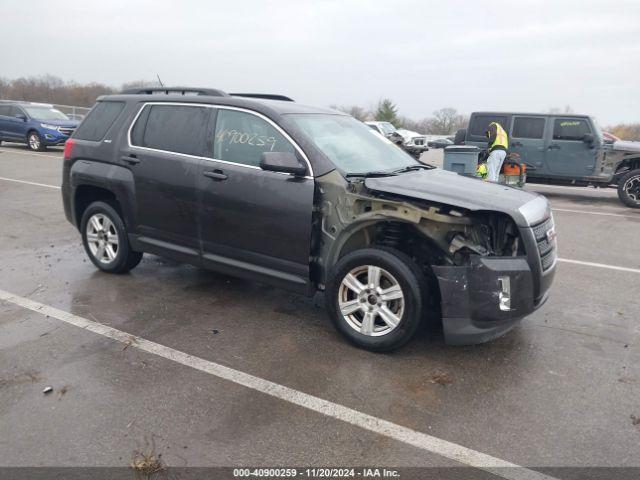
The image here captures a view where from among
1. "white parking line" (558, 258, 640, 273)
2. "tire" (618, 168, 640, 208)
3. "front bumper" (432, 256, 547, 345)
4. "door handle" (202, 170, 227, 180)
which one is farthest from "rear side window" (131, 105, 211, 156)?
"tire" (618, 168, 640, 208)

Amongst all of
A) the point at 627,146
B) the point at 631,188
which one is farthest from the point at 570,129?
the point at 631,188

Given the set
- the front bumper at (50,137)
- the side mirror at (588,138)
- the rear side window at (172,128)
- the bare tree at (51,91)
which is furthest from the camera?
the bare tree at (51,91)

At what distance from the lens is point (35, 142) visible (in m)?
18.6

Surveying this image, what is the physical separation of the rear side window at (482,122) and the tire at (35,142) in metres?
15.0

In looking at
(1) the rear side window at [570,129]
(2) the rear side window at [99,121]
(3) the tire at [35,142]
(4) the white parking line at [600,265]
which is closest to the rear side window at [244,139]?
(2) the rear side window at [99,121]

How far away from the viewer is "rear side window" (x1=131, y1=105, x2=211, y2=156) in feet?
15.0

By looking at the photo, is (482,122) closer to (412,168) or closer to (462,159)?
(462,159)

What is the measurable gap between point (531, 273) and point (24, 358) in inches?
142

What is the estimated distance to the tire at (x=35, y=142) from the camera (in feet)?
60.3

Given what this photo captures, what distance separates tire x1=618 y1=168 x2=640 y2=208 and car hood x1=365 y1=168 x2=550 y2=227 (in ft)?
27.9

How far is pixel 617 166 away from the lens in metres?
11.4

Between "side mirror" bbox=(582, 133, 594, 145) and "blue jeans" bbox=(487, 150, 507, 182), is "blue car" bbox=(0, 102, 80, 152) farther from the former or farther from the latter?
"side mirror" bbox=(582, 133, 594, 145)

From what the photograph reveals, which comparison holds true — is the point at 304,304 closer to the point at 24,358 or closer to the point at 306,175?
the point at 306,175

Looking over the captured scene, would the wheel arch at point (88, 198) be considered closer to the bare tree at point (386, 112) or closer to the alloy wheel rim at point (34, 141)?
the alloy wheel rim at point (34, 141)
